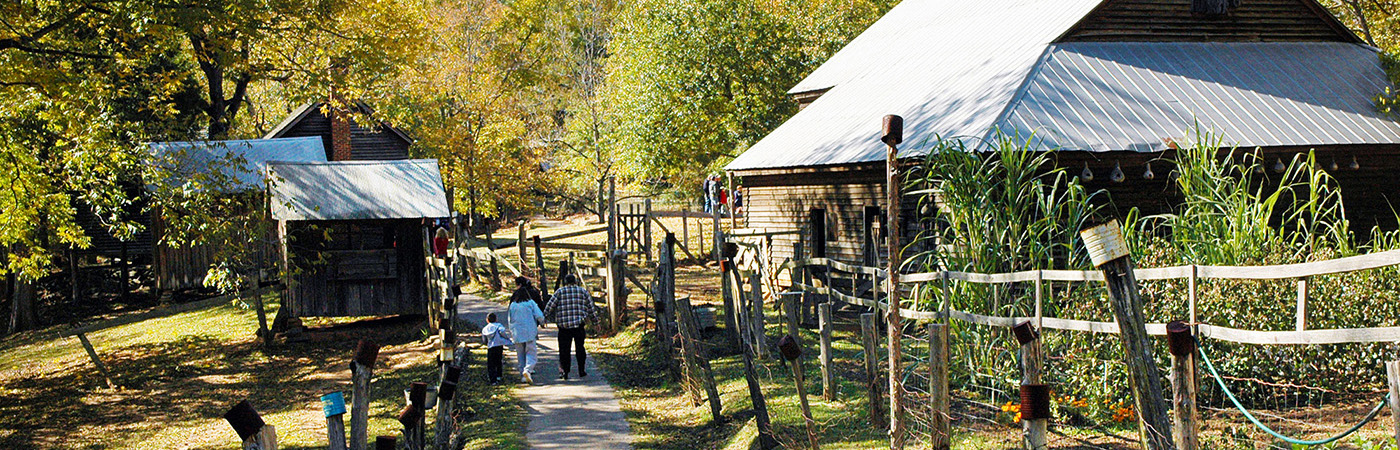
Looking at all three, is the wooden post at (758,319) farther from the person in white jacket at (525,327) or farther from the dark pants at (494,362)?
the dark pants at (494,362)

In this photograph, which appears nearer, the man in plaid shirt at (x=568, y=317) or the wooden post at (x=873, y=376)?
the wooden post at (x=873, y=376)

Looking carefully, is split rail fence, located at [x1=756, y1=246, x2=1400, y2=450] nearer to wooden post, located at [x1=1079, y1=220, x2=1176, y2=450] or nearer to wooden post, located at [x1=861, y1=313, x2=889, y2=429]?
wooden post, located at [x1=861, y1=313, x2=889, y2=429]

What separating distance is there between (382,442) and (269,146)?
84.5 feet

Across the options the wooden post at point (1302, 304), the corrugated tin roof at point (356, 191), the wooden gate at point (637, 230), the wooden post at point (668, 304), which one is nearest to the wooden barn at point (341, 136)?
the wooden gate at point (637, 230)

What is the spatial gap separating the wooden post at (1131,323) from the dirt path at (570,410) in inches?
253

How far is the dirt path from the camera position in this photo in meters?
10.9

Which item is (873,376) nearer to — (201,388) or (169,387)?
(201,388)

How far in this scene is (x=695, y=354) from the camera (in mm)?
12305

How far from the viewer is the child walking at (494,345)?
14.2 m

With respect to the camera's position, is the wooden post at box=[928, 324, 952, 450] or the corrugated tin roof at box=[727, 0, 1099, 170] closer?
the wooden post at box=[928, 324, 952, 450]

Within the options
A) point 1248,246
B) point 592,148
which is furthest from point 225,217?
point 592,148

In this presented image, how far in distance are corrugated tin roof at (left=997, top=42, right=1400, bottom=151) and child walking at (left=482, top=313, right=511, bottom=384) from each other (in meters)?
8.13

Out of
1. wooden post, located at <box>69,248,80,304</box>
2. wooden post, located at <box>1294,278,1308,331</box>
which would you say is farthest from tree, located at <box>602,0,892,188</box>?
wooden post, located at <box>1294,278,1308,331</box>

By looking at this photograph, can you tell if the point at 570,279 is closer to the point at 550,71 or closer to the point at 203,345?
the point at 203,345
